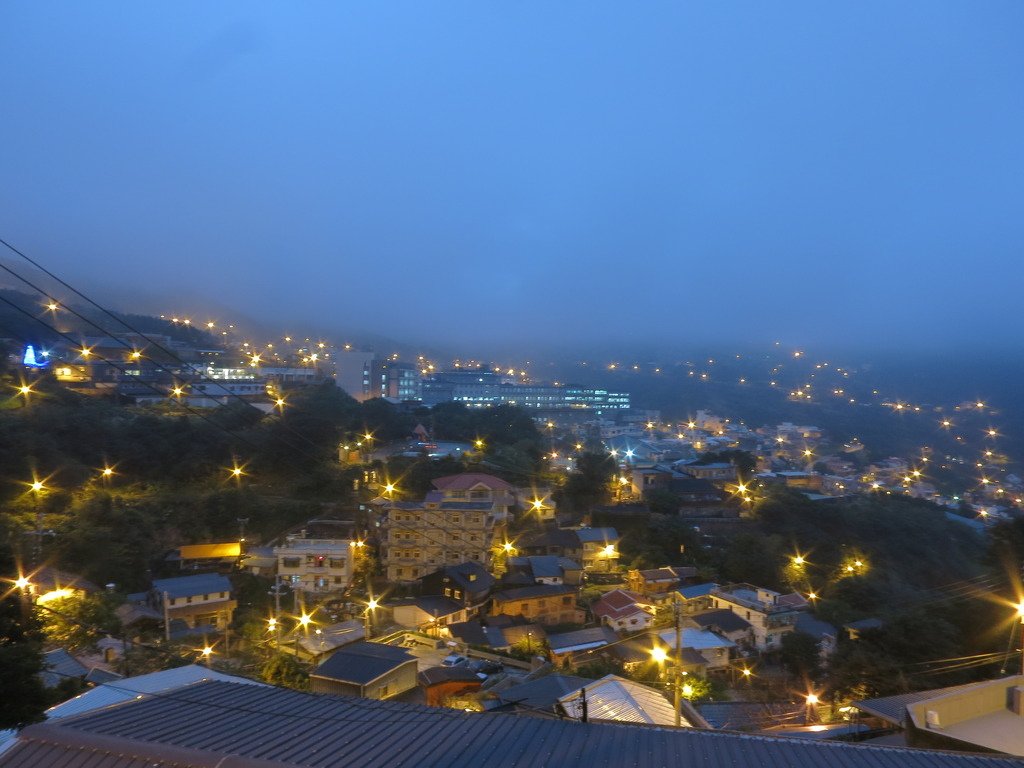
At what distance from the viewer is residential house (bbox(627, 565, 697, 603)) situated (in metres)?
14.2

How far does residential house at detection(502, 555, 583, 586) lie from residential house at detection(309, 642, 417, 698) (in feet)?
18.5

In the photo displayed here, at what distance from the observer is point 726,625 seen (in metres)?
12.6

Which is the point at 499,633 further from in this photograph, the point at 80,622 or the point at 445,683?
the point at 80,622

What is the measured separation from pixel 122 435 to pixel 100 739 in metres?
15.1

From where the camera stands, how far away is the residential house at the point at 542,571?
45.2 feet

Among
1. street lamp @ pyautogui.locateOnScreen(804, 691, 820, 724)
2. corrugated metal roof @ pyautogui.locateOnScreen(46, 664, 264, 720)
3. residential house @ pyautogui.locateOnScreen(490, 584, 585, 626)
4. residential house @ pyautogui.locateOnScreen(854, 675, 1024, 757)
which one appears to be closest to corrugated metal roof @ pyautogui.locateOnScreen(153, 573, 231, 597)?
corrugated metal roof @ pyautogui.locateOnScreen(46, 664, 264, 720)

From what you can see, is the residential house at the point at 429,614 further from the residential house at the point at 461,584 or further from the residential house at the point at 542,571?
the residential house at the point at 542,571

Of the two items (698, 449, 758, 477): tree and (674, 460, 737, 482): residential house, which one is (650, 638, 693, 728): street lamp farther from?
(698, 449, 758, 477): tree

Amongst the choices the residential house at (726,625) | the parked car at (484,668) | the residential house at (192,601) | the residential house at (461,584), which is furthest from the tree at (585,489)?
the residential house at (192,601)

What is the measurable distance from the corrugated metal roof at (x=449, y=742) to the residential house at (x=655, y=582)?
1139 centimetres

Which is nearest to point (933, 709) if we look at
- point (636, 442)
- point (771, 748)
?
point (771, 748)

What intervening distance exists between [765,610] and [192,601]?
11739 mm

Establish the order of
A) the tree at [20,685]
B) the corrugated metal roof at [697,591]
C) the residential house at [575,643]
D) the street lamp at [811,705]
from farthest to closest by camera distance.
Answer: the corrugated metal roof at [697,591]
the residential house at [575,643]
the street lamp at [811,705]
the tree at [20,685]

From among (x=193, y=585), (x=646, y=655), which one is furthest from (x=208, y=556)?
(x=646, y=655)
